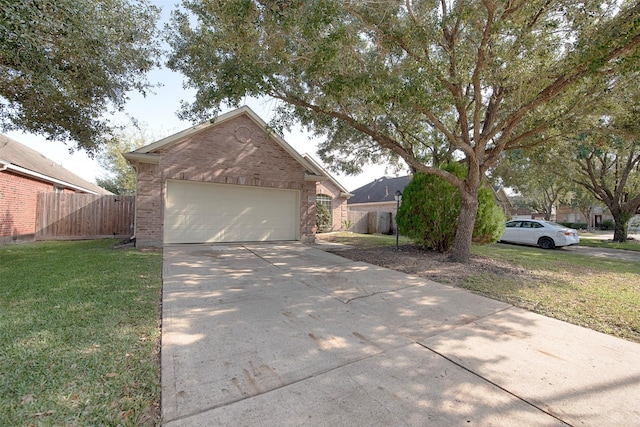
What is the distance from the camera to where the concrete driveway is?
2119 mm

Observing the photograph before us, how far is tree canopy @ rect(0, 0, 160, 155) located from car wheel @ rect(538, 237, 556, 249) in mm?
16260

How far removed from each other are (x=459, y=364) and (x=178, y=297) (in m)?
3.88

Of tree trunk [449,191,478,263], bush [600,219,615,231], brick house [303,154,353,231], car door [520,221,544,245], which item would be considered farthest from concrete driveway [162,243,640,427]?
bush [600,219,615,231]

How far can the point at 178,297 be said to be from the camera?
177 inches

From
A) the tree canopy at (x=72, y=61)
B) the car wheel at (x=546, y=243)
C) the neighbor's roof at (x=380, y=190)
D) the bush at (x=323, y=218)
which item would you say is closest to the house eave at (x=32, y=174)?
the tree canopy at (x=72, y=61)

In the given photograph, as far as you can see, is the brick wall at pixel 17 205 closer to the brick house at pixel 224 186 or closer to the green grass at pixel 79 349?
the brick house at pixel 224 186

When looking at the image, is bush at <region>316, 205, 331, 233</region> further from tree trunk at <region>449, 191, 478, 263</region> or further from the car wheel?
tree trunk at <region>449, 191, 478, 263</region>

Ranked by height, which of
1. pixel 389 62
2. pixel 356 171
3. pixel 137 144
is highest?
pixel 137 144

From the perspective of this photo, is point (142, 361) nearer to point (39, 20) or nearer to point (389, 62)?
point (39, 20)

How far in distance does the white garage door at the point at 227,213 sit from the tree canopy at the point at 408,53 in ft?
11.5

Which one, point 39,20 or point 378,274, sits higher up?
point 39,20

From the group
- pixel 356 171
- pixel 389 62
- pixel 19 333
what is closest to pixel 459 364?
pixel 19 333

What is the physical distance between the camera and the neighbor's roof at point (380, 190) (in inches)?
1000

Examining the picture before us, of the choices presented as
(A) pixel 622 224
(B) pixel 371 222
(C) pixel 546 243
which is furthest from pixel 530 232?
(B) pixel 371 222
